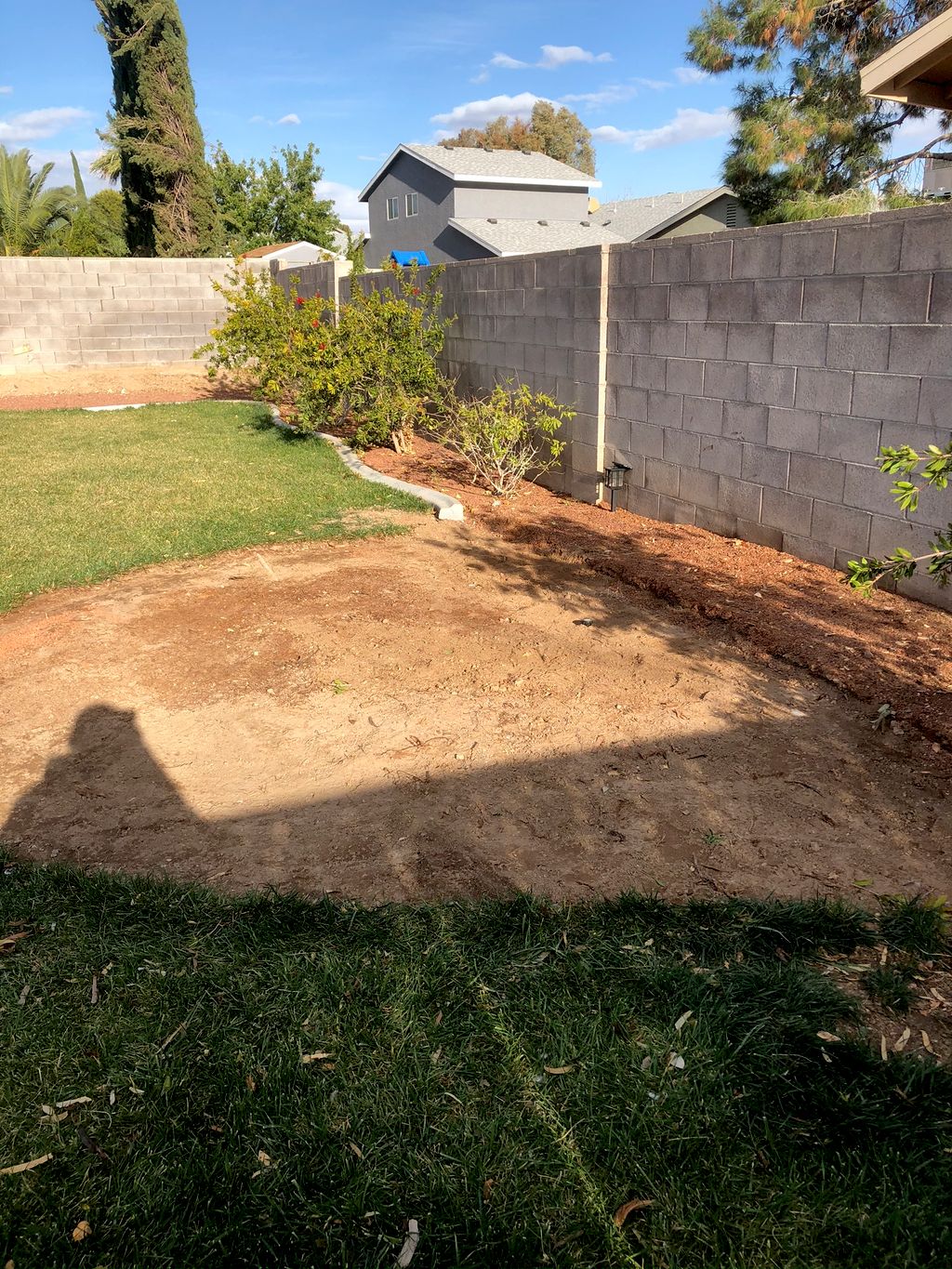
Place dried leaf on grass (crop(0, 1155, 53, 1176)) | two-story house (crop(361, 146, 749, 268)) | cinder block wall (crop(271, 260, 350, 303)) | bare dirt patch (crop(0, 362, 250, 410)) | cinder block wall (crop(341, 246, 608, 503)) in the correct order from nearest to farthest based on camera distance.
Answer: dried leaf on grass (crop(0, 1155, 53, 1176)) → cinder block wall (crop(341, 246, 608, 503)) → cinder block wall (crop(271, 260, 350, 303)) → bare dirt patch (crop(0, 362, 250, 410)) → two-story house (crop(361, 146, 749, 268))

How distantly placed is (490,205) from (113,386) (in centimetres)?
1874

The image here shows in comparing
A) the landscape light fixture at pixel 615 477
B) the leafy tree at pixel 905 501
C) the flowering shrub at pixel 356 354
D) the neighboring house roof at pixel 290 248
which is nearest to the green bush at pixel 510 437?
the landscape light fixture at pixel 615 477

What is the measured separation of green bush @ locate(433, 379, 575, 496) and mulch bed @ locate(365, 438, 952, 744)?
52cm

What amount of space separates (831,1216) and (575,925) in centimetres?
115

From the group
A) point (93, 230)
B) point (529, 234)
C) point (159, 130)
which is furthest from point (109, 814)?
point (93, 230)

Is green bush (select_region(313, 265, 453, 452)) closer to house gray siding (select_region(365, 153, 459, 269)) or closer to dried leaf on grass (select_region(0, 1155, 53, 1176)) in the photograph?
dried leaf on grass (select_region(0, 1155, 53, 1176))

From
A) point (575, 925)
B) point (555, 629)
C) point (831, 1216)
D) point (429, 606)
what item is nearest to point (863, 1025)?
point (831, 1216)

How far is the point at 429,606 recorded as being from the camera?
6.28 meters

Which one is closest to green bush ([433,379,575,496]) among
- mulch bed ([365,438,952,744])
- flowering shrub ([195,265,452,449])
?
mulch bed ([365,438,952,744])

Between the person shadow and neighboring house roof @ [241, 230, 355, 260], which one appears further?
neighboring house roof @ [241, 230, 355, 260]

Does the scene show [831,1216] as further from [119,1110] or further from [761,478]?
[761,478]

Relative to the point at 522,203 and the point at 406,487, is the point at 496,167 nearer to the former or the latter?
the point at 522,203

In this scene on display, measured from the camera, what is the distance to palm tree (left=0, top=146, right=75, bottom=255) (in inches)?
1309

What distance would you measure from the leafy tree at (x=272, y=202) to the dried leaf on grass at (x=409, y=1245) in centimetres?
4051
